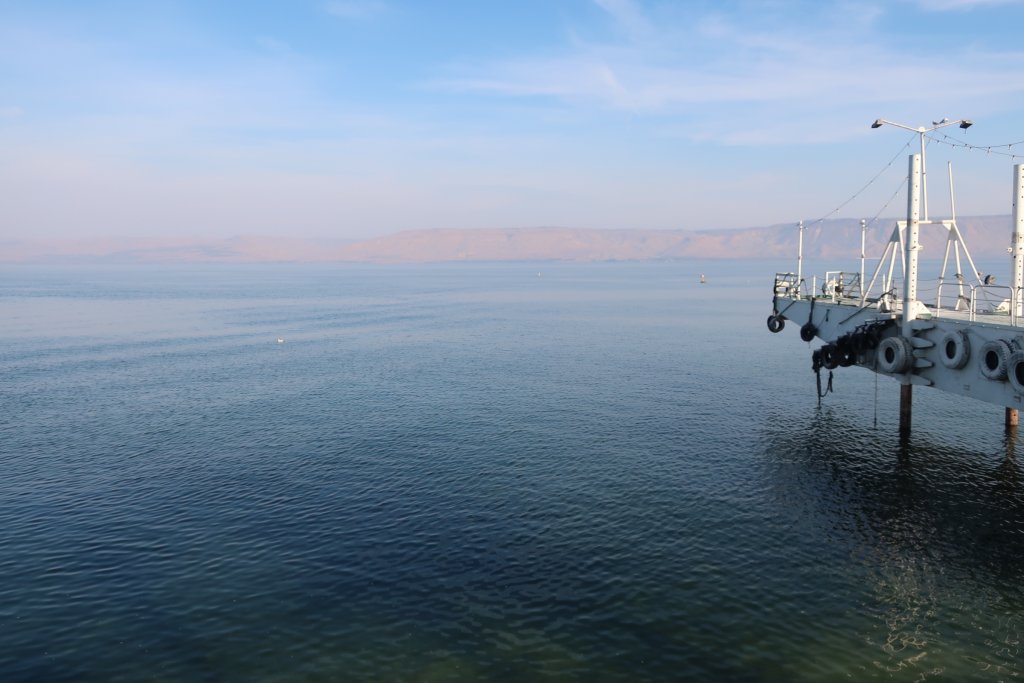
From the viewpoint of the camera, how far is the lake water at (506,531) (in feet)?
81.3

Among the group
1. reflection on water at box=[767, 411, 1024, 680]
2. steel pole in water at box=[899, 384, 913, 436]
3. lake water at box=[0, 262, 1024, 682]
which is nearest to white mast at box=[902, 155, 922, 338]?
steel pole in water at box=[899, 384, 913, 436]

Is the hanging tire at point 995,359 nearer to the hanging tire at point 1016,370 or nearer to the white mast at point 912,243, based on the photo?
the hanging tire at point 1016,370

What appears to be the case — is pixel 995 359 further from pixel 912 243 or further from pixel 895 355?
pixel 912 243

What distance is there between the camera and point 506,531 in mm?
35344

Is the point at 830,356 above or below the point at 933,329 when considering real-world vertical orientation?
below

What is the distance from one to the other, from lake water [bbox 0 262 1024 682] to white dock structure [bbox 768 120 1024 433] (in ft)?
21.4

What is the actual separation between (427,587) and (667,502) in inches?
637

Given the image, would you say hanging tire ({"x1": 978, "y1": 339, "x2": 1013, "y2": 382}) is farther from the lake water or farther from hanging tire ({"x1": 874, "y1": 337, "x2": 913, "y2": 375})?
the lake water

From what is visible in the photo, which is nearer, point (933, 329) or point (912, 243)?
point (933, 329)

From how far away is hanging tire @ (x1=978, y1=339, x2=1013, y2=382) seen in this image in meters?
34.5

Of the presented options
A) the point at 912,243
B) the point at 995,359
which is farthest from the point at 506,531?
the point at 912,243

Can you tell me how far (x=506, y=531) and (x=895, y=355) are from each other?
28964 millimetres

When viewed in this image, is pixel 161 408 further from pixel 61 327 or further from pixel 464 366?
pixel 61 327

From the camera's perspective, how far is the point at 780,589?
94.4ft
